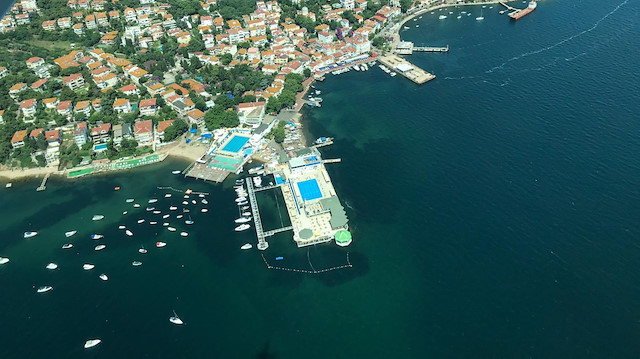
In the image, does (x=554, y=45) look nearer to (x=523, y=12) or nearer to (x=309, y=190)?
(x=523, y=12)

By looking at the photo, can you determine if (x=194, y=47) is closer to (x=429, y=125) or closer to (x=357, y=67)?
(x=357, y=67)

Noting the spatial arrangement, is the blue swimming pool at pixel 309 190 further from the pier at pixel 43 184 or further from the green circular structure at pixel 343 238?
the pier at pixel 43 184

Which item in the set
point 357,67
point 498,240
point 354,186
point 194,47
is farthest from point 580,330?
point 194,47

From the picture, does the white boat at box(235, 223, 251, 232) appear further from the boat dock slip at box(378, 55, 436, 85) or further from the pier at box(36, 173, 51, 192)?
the boat dock slip at box(378, 55, 436, 85)

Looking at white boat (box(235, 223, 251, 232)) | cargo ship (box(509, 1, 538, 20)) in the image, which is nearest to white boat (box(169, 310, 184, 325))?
white boat (box(235, 223, 251, 232))

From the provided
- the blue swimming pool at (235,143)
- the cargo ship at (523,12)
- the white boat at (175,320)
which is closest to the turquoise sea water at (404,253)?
the white boat at (175,320)

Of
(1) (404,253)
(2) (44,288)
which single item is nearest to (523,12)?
(1) (404,253)
